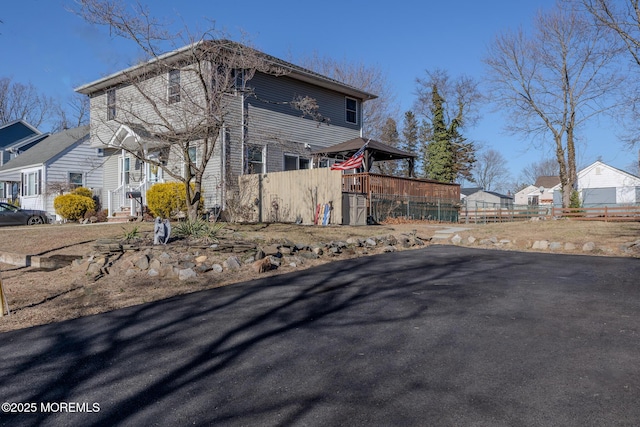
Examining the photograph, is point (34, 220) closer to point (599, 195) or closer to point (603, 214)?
point (603, 214)

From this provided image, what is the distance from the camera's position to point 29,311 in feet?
21.1

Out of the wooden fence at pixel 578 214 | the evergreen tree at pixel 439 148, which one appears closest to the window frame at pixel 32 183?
the wooden fence at pixel 578 214

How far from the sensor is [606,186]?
46.5 meters

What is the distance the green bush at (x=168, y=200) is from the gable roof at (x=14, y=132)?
28.3m

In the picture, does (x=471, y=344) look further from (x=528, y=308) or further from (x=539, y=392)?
(x=528, y=308)

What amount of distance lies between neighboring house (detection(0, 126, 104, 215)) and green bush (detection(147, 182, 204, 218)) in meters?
9.68

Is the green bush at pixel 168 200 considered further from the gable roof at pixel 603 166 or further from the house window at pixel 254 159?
the gable roof at pixel 603 166

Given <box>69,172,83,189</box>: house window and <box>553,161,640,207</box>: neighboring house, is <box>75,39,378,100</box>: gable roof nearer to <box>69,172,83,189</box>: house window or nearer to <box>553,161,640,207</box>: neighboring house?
<box>69,172,83,189</box>: house window

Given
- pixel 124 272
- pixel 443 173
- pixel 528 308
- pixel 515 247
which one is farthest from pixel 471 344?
pixel 443 173

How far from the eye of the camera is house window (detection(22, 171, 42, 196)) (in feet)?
87.4

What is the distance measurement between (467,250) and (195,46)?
870 cm

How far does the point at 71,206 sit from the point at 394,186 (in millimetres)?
14925

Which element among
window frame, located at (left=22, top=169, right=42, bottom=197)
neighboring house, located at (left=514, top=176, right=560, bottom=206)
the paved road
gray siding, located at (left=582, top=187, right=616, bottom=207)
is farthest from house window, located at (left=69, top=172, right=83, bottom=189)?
neighboring house, located at (left=514, top=176, right=560, bottom=206)

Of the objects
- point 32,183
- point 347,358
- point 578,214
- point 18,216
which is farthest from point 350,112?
point 347,358
